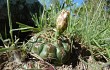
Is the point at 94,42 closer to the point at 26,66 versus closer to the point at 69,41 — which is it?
the point at 69,41

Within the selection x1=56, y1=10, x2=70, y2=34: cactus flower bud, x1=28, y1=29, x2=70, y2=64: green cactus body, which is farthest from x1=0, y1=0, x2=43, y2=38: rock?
x1=56, y1=10, x2=70, y2=34: cactus flower bud

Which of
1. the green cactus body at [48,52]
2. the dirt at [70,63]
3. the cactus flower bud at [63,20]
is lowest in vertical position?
the dirt at [70,63]

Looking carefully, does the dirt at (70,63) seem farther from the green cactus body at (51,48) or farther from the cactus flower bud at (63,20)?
the cactus flower bud at (63,20)

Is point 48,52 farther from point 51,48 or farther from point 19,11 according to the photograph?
point 19,11

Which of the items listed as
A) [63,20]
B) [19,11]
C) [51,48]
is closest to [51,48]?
[51,48]

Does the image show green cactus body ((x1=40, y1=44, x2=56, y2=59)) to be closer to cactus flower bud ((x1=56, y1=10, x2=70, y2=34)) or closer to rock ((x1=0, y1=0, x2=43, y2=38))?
cactus flower bud ((x1=56, y1=10, x2=70, y2=34))

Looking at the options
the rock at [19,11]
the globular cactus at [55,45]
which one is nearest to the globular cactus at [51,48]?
the globular cactus at [55,45]

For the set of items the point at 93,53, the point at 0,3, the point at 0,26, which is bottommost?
the point at 93,53

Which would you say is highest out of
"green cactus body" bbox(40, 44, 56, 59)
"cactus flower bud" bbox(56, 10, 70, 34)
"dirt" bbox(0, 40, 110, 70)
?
"cactus flower bud" bbox(56, 10, 70, 34)

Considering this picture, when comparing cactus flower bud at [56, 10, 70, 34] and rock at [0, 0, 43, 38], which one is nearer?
cactus flower bud at [56, 10, 70, 34]

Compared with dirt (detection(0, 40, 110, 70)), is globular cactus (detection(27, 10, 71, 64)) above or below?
above

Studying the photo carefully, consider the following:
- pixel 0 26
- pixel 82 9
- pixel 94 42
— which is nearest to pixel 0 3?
pixel 0 26
